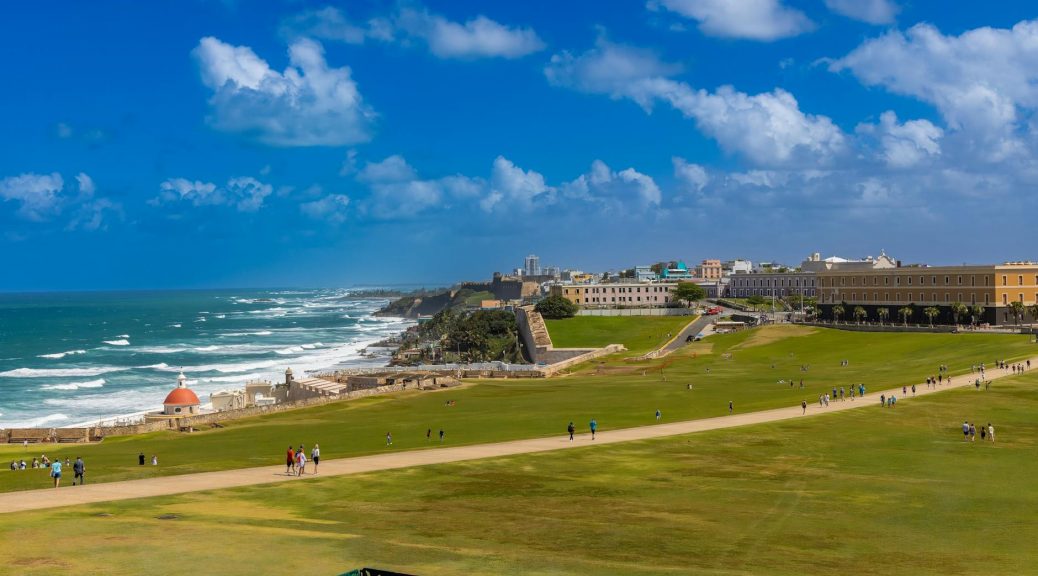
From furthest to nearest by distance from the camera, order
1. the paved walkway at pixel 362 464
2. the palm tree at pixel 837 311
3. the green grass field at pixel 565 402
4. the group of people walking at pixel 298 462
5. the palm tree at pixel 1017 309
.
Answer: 1. the palm tree at pixel 837 311
2. the palm tree at pixel 1017 309
3. the green grass field at pixel 565 402
4. the group of people walking at pixel 298 462
5. the paved walkway at pixel 362 464

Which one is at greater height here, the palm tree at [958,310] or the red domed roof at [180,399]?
the palm tree at [958,310]

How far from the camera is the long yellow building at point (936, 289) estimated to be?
309 ft

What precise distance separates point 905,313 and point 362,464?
275 feet

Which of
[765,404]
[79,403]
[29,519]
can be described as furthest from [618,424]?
[79,403]

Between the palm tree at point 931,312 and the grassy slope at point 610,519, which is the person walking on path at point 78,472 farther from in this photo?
the palm tree at point 931,312

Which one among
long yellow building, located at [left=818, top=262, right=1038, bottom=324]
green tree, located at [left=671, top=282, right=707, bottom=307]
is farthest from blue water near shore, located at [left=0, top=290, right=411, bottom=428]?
long yellow building, located at [left=818, top=262, right=1038, bottom=324]

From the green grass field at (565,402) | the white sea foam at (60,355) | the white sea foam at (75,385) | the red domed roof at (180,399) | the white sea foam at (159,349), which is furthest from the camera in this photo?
the white sea foam at (159,349)

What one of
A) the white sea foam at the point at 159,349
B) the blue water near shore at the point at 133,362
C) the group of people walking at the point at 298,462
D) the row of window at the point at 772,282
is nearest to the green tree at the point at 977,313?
the blue water near shore at the point at 133,362

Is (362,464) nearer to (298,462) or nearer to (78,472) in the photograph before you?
(298,462)

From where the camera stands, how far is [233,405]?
67.4 meters

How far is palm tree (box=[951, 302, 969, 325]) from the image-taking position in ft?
314

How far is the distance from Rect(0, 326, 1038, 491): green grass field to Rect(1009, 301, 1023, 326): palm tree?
41.0 feet

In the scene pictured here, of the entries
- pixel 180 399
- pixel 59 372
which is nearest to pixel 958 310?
pixel 180 399

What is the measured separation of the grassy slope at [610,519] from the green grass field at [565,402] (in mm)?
8746
